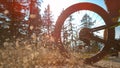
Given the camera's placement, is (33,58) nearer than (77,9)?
Yes

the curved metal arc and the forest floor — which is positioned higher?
the curved metal arc

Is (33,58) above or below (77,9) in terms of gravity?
below

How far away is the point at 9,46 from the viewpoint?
258 inches

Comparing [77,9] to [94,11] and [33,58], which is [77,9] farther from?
[33,58]

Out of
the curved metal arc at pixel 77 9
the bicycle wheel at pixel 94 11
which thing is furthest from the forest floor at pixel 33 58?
the curved metal arc at pixel 77 9

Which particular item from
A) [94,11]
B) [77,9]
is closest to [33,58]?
[77,9]

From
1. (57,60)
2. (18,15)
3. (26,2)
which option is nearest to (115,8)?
(57,60)

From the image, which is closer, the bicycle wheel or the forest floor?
the forest floor

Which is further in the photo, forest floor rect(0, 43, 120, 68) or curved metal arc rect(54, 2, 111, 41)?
curved metal arc rect(54, 2, 111, 41)

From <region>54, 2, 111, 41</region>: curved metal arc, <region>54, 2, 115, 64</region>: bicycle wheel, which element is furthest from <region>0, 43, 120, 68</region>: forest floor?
<region>54, 2, 111, 41</region>: curved metal arc

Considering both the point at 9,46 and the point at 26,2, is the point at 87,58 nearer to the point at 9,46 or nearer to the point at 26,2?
the point at 9,46

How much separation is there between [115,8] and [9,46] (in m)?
2.80

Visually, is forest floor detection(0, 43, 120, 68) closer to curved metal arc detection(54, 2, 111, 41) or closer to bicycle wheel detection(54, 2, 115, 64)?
bicycle wheel detection(54, 2, 115, 64)

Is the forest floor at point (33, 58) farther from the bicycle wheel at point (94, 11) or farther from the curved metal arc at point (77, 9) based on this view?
the curved metal arc at point (77, 9)
